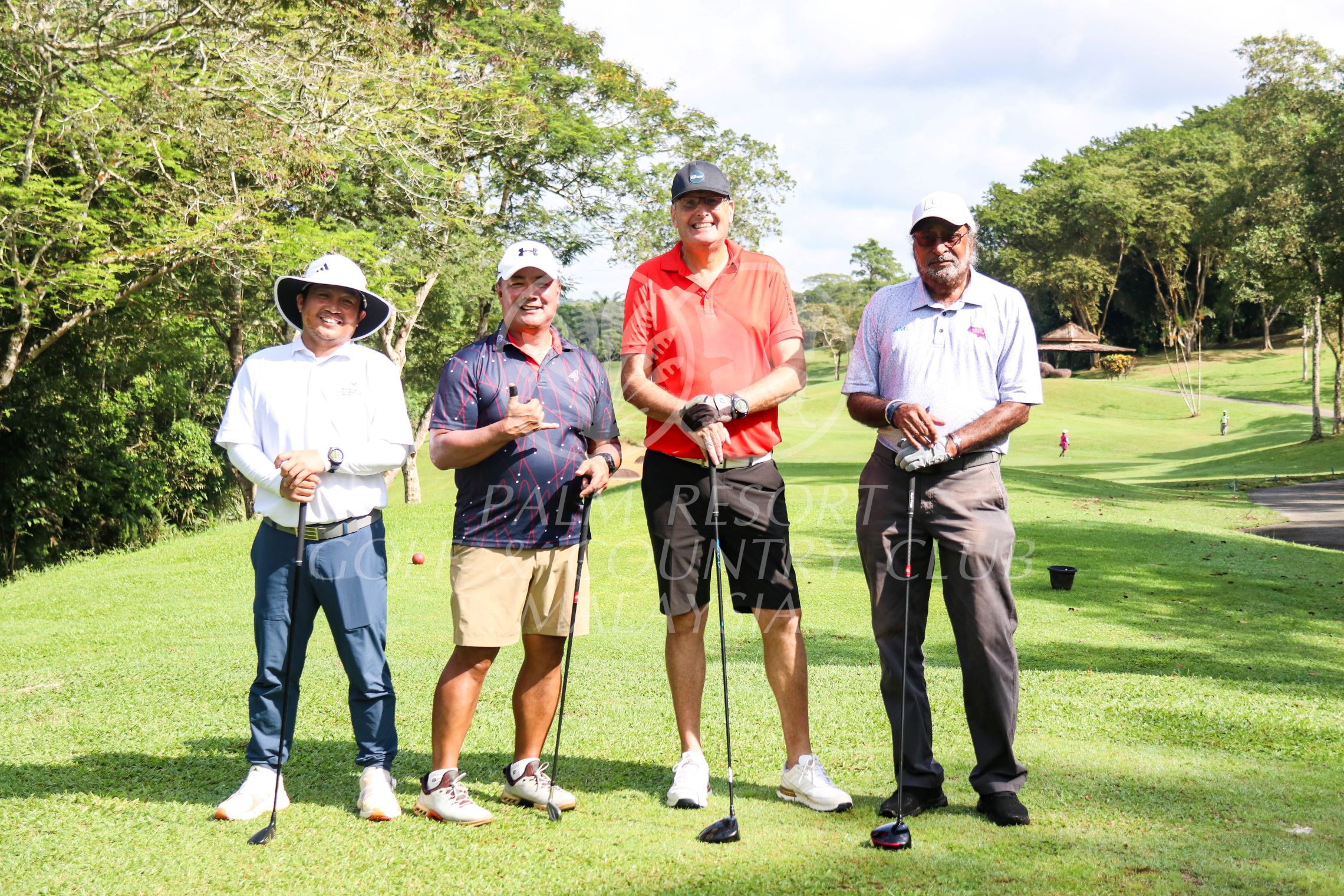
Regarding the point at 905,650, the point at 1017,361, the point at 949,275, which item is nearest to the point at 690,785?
the point at 905,650

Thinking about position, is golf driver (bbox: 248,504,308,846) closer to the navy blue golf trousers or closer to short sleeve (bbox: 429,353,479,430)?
the navy blue golf trousers

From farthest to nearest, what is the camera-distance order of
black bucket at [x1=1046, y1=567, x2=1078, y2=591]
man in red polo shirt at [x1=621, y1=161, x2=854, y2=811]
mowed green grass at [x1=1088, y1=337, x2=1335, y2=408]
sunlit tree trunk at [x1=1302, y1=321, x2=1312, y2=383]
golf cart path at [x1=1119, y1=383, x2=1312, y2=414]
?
mowed green grass at [x1=1088, y1=337, x2=1335, y2=408], sunlit tree trunk at [x1=1302, y1=321, x2=1312, y2=383], golf cart path at [x1=1119, y1=383, x2=1312, y2=414], black bucket at [x1=1046, y1=567, x2=1078, y2=591], man in red polo shirt at [x1=621, y1=161, x2=854, y2=811]

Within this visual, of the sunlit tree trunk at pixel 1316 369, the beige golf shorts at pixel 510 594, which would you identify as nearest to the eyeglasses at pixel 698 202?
the beige golf shorts at pixel 510 594

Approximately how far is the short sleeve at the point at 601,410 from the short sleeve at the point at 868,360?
984 millimetres

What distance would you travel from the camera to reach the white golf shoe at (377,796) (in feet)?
14.1

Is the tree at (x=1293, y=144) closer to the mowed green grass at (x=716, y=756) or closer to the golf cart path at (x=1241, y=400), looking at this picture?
the golf cart path at (x=1241, y=400)

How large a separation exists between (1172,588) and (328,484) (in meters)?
10.7

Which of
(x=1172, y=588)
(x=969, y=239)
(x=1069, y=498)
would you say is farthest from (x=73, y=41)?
(x=1069, y=498)

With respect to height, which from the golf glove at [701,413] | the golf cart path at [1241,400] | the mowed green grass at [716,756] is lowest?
the golf cart path at [1241,400]

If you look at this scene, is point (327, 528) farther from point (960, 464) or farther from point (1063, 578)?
point (1063, 578)

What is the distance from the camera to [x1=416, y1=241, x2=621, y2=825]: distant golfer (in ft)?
14.3

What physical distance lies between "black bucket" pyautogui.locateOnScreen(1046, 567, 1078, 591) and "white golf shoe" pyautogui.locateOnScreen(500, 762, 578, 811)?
8.82m

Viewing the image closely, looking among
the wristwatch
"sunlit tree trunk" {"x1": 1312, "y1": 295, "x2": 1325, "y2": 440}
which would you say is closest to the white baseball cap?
the wristwatch

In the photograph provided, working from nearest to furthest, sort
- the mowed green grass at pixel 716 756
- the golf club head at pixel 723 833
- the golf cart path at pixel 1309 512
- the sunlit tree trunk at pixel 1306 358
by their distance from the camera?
1. the mowed green grass at pixel 716 756
2. the golf club head at pixel 723 833
3. the golf cart path at pixel 1309 512
4. the sunlit tree trunk at pixel 1306 358
